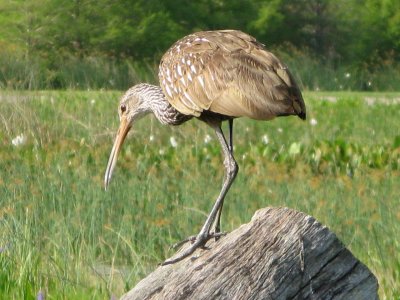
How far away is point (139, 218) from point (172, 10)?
2604cm

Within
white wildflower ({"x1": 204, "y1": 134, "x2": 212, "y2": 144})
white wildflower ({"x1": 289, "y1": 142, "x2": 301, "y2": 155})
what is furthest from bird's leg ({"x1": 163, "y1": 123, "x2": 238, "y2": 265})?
white wildflower ({"x1": 204, "y1": 134, "x2": 212, "y2": 144})

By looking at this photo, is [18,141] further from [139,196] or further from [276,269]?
[276,269]

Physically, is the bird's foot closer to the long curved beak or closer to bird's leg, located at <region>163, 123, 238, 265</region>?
bird's leg, located at <region>163, 123, 238, 265</region>

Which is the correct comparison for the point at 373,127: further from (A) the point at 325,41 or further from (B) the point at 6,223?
(A) the point at 325,41

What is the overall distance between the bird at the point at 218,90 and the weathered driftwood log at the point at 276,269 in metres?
0.51

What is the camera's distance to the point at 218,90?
5.26m

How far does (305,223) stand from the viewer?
4148 mm

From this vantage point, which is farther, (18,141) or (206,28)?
(206,28)

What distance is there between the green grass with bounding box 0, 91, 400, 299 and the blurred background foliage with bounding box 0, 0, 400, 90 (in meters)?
14.2

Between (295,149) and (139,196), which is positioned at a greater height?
(139,196)

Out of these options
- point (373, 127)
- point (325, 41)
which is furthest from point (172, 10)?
point (373, 127)

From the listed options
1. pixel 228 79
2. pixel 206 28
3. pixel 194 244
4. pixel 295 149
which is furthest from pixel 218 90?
pixel 206 28

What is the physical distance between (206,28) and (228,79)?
2770cm

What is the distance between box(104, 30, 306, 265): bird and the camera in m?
4.97
